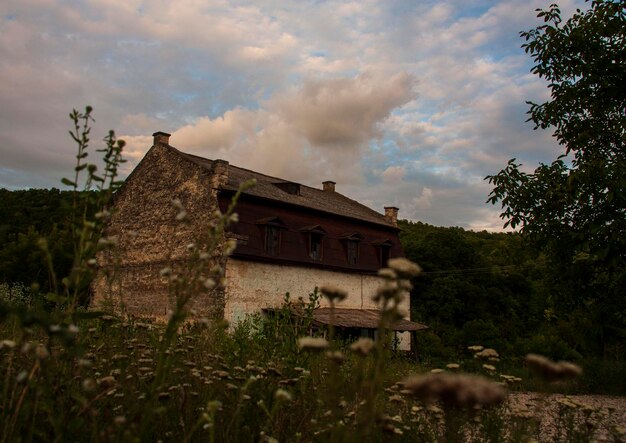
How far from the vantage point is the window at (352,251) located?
83.7 feet

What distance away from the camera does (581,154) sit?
11734mm

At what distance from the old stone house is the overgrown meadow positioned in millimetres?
13642

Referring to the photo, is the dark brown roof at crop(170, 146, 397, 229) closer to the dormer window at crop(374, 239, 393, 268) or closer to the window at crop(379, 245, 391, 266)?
the dormer window at crop(374, 239, 393, 268)

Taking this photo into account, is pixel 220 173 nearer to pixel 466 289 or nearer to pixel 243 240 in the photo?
pixel 243 240

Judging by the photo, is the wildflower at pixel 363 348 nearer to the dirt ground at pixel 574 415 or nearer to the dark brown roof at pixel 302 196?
the dirt ground at pixel 574 415

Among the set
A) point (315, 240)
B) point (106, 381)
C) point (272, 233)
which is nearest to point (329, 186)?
point (315, 240)

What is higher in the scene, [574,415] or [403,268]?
[403,268]

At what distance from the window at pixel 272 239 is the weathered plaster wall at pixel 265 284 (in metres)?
0.64

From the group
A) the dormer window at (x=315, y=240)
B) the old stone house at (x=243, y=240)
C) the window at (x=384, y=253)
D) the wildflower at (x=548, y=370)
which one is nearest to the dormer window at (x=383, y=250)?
the window at (x=384, y=253)

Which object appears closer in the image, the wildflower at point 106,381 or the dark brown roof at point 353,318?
the wildflower at point 106,381

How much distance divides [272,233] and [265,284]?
2226 millimetres

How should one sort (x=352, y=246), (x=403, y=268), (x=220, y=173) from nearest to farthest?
(x=403, y=268)
(x=220, y=173)
(x=352, y=246)

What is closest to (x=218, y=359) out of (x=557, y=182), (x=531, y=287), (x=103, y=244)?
(x=103, y=244)

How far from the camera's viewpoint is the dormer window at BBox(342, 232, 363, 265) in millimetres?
25422
